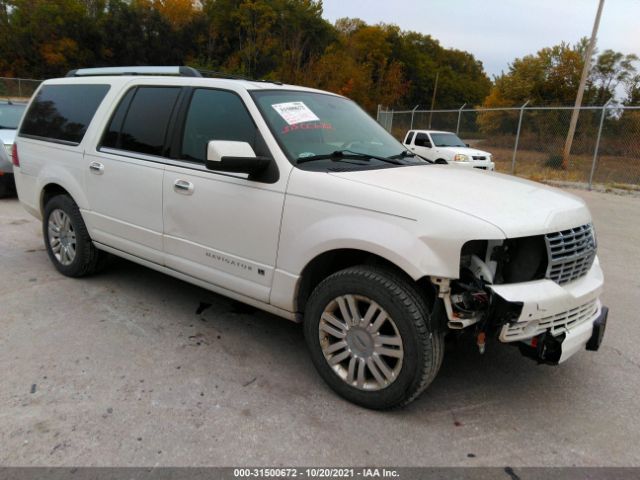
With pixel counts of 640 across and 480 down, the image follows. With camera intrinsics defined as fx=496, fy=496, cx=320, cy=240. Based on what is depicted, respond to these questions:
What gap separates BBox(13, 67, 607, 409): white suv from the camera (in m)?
2.61

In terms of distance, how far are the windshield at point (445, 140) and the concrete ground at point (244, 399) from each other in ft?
41.2

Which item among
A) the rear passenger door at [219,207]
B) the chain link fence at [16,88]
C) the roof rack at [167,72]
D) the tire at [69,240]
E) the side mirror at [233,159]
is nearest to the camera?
the side mirror at [233,159]

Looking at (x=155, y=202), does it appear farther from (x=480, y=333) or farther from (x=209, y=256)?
(x=480, y=333)

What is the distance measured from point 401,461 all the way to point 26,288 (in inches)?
149

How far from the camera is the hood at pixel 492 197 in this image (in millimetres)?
2598

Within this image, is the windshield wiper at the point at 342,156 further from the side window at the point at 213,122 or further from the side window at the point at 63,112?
the side window at the point at 63,112

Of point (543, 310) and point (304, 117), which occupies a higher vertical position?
point (304, 117)

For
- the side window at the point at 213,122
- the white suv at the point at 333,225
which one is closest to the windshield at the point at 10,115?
the white suv at the point at 333,225

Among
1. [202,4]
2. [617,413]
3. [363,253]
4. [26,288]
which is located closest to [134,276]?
[26,288]

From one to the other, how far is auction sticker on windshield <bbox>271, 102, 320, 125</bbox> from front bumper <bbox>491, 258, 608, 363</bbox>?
5.75ft

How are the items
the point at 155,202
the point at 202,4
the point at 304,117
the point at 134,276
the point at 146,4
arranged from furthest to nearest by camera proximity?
1. the point at 202,4
2. the point at 146,4
3. the point at 134,276
4. the point at 155,202
5. the point at 304,117

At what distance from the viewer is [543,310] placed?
2.56 m

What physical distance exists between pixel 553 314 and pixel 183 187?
2.54m

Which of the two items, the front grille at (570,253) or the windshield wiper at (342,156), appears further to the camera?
the windshield wiper at (342,156)
